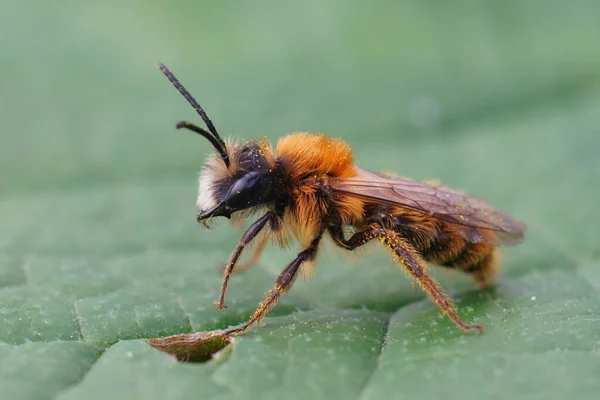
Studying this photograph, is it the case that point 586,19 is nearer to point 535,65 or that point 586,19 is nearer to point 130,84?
point 535,65

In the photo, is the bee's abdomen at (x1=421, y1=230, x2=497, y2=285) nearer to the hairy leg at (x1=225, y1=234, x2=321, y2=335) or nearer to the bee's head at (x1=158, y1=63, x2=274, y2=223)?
the hairy leg at (x1=225, y1=234, x2=321, y2=335)

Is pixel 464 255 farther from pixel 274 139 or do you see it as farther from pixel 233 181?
pixel 274 139

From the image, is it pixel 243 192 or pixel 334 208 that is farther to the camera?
pixel 334 208

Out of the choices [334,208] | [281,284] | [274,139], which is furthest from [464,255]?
[274,139]

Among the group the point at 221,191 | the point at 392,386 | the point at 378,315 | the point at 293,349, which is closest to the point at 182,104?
the point at 221,191

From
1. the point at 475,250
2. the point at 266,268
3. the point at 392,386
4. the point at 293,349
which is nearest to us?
the point at 392,386

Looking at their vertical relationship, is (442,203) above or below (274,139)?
below

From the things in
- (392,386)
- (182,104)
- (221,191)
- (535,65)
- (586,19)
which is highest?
(586,19)
